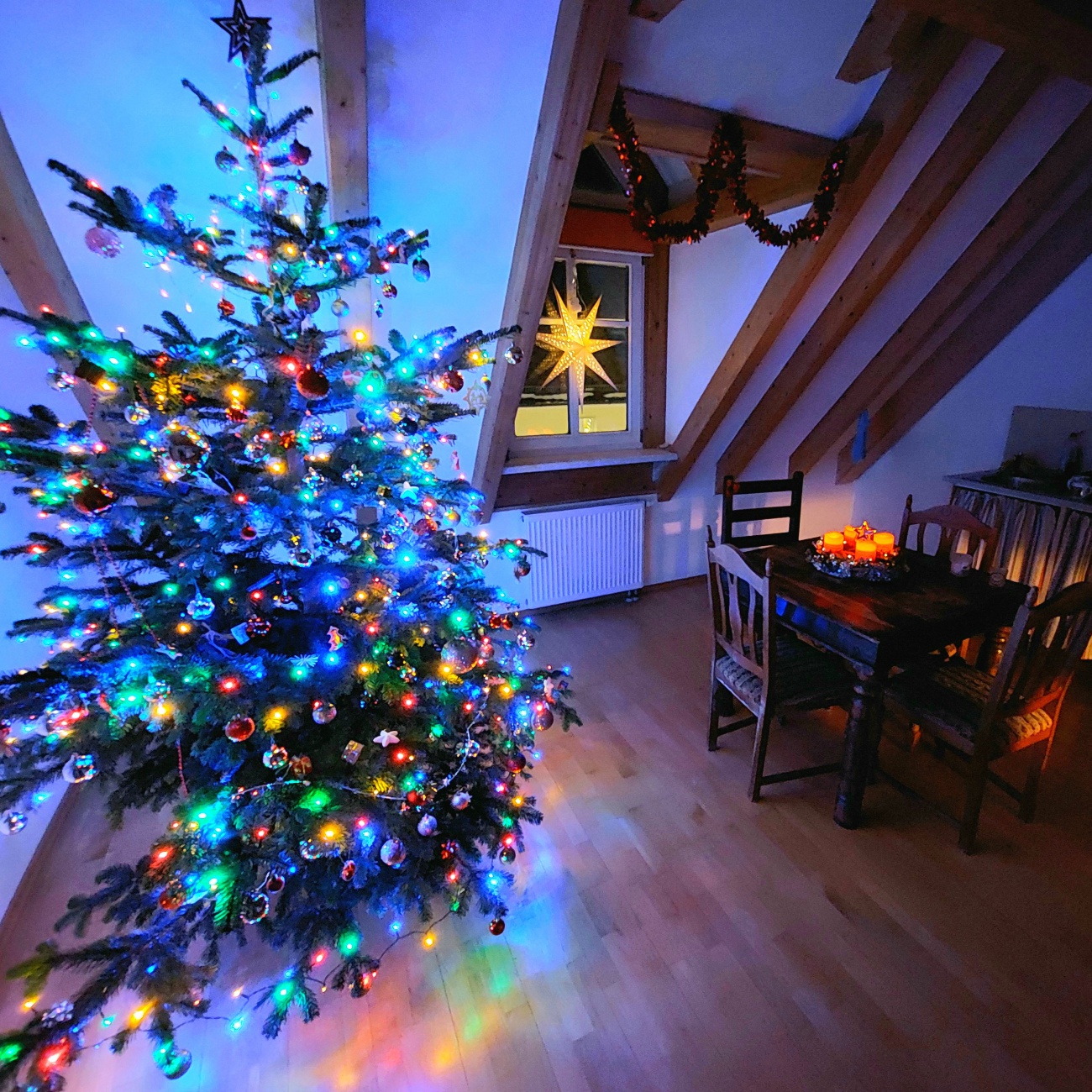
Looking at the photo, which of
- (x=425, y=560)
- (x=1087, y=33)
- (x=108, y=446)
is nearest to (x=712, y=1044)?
(x=425, y=560)

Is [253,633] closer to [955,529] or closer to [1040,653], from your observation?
[1040,653]

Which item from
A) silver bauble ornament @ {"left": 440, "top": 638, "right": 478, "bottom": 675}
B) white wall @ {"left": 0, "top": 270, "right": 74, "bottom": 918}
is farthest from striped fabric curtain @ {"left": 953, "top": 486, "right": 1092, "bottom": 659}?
white wall @ {"left": 0, "top": 270, "right": 74, "bottom": 918}

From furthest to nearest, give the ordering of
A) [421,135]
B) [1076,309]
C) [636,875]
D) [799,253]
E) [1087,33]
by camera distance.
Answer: [1076,309]
[799,253]
[636,875]
[421,135]
[1087,33]

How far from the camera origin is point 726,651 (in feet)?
6.87

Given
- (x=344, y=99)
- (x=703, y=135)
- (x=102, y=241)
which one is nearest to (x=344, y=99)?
(x=344, y=99)

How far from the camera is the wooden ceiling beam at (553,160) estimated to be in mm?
1373

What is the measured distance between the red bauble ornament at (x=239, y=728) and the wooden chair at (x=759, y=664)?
143 centimetres

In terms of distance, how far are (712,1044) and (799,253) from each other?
105 inches

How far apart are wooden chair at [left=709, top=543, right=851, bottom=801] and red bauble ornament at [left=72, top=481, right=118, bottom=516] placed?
64.3 inches

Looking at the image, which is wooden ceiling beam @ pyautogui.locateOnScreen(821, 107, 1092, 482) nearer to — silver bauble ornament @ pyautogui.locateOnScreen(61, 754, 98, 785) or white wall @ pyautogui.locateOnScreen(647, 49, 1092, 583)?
white wall @ pyautogui.locateOnScreen(647, 49, 1092, 583)

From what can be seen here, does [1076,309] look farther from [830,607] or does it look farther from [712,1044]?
[712,1044]

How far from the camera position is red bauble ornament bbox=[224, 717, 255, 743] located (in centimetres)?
116

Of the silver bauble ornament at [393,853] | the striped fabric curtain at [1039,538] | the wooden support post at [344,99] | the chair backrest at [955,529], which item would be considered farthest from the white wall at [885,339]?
the silver bauble ornament at [393,853]

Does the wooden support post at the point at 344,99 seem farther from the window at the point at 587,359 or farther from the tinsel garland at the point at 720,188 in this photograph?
the window at the point at 587,359
